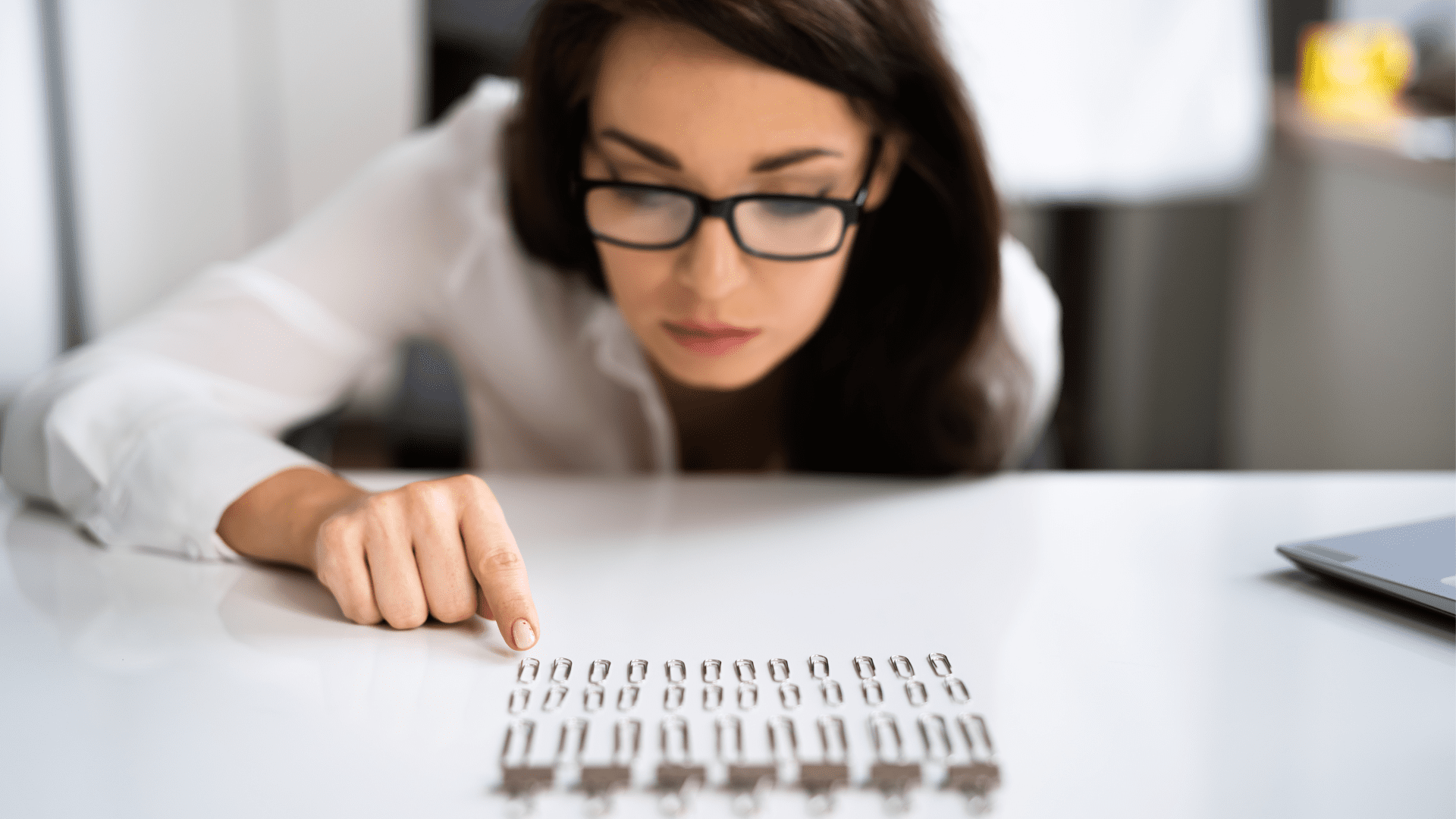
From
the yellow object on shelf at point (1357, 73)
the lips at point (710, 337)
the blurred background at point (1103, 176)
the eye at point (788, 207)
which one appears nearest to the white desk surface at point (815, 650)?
the lips at point (710, 337)

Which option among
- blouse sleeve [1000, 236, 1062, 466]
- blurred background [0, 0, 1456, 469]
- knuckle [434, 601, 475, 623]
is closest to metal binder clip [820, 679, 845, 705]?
knuckle [434, 601, 475, 623]

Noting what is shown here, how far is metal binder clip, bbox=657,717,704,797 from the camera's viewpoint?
0.40 meters

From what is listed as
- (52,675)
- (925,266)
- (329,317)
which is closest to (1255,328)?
(925,266)

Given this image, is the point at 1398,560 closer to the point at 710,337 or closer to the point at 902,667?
the point at 902,667

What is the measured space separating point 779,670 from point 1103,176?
211 centimetres

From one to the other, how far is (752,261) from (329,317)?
43cm

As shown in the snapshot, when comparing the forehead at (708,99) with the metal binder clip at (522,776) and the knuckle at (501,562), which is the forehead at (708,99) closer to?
the knuckle at (501,562)

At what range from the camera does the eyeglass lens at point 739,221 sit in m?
0.75

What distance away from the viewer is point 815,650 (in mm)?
529

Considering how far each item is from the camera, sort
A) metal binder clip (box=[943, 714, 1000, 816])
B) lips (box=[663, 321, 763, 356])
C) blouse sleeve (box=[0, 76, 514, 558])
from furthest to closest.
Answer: lips (box=[663, 321, 763, 356]), blouse sleeve (box=[0, 76, 514, 558]), metal binder clip (box=[943, 714, 1000, 816])

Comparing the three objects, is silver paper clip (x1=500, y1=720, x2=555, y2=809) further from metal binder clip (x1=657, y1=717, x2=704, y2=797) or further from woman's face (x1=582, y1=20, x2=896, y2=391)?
woman's face (x1=582, y1=20, x2=896, y2=391)

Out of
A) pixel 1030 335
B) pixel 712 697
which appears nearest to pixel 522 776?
pixel 712 697

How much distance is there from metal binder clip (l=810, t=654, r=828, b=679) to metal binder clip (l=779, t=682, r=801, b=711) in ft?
0.06

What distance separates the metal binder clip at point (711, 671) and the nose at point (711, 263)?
0.33m
